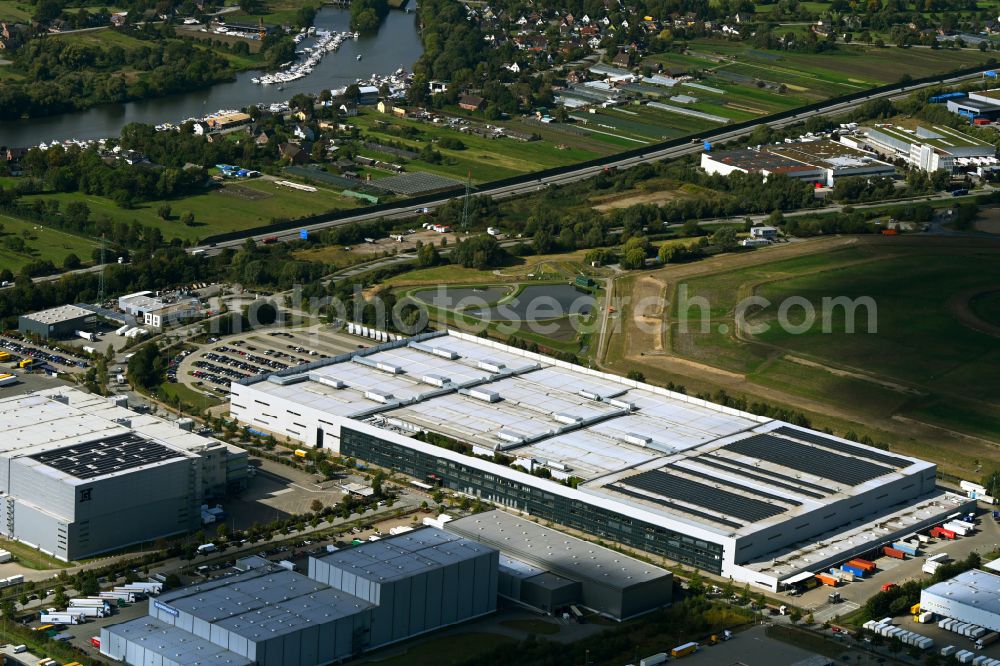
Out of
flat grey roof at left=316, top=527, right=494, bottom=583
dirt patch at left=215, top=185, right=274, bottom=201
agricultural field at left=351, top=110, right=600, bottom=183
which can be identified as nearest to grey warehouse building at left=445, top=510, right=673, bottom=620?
flat grey roof at left=316, top=527, right=494, bottom=583

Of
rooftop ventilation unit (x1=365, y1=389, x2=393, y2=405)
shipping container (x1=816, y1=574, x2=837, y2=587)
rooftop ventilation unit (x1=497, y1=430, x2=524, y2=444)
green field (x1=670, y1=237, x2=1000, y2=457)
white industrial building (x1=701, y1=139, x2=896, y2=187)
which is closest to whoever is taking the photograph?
shipping container (x1=816, y1=574, x2=837, y2=587)

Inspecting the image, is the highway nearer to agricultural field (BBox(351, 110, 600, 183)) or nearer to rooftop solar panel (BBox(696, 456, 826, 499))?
agricultural field (BBox(351, 110, 600, 183))

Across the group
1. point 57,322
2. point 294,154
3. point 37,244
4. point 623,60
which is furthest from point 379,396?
point 623,60

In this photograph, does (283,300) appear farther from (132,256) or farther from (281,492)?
(281,492)

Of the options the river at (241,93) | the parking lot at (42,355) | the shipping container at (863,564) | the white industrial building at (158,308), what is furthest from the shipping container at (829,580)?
the river at (241,93)

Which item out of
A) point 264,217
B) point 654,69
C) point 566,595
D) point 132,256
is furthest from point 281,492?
point 654,69
